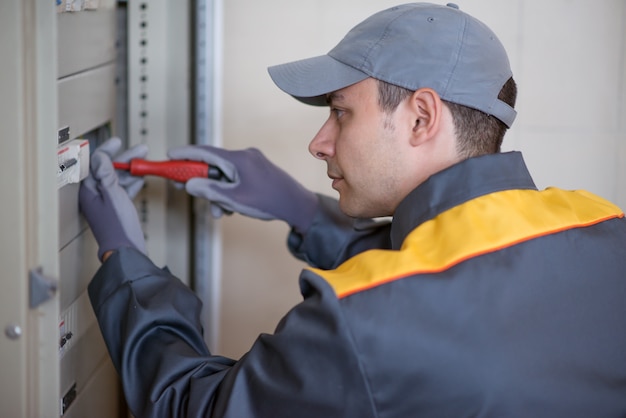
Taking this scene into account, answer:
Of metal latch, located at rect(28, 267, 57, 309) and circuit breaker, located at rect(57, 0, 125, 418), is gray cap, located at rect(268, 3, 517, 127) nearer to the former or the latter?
circuit breaker, located at rect(57, 0, 125, 418)

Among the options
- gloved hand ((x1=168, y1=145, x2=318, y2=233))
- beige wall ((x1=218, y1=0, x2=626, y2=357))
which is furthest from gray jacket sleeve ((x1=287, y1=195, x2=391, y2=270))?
beige wall ((x1=218, y1=0, x2=626, y2=357))

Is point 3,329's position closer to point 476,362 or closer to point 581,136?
point 476,362

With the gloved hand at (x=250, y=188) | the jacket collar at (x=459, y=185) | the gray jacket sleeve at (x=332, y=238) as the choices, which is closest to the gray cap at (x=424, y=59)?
the jacket collar at (x=459, y=185)

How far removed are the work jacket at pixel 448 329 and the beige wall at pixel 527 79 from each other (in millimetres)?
560

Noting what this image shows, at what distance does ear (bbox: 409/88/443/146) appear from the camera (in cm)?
123

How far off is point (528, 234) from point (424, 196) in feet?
0.53

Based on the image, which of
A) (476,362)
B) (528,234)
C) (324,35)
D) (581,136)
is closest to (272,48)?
(324,35)

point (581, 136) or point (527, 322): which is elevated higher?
point (581, 136)

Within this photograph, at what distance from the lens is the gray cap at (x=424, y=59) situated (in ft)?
4.09

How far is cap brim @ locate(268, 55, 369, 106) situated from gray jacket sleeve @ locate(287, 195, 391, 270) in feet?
1.42

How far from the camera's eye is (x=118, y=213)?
1.43 m

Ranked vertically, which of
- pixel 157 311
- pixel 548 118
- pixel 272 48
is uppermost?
pixel 272 48

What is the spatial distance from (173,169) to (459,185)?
0.60 m

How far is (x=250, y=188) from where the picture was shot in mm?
1651
